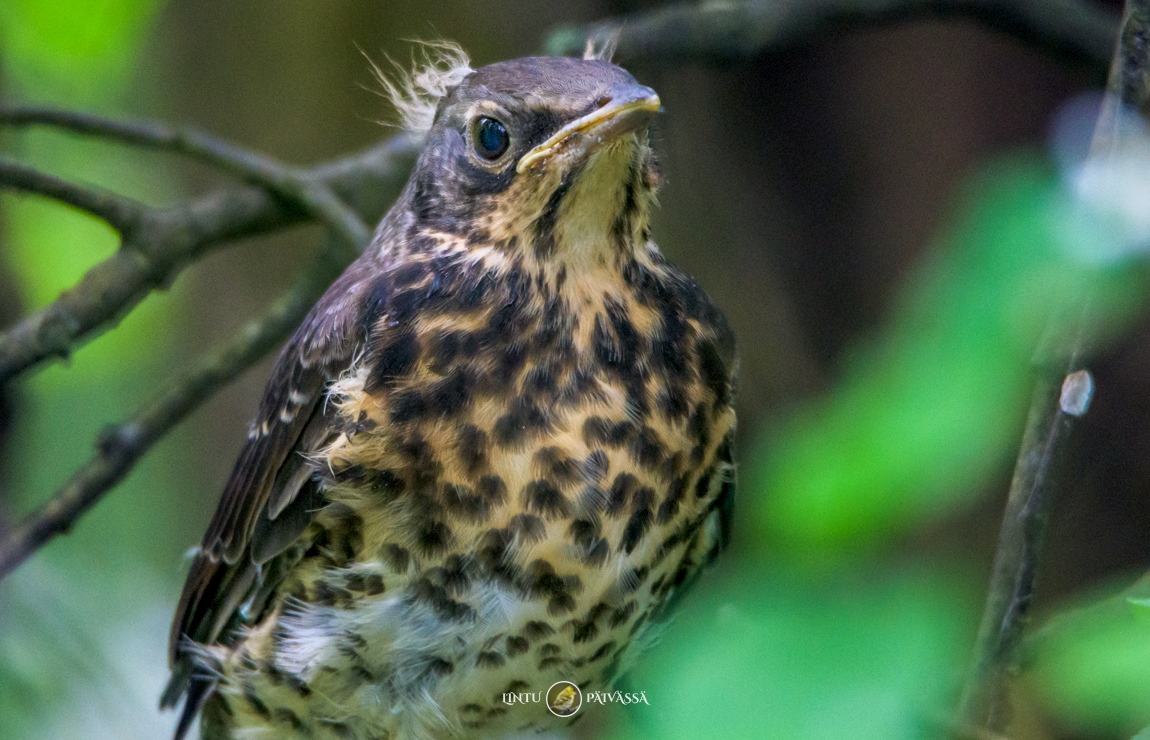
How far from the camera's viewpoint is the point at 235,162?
8.81 feet

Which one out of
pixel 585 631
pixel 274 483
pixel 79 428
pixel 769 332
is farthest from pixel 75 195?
pixel 79 428

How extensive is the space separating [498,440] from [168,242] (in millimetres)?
1094

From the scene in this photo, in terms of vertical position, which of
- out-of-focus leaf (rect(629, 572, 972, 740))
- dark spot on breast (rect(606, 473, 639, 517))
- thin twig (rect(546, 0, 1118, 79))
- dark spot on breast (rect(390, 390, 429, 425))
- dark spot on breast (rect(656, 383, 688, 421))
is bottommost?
out-of-focus leaf (rect(629, 572, 972, 740))

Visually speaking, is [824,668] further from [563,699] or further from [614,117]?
[563,699]

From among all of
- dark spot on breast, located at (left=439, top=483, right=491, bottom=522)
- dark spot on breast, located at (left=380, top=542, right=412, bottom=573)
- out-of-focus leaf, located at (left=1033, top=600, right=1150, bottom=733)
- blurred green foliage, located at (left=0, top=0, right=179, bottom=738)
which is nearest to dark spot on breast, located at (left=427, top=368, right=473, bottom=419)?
dark spot on breast, located at (left=439, top=483, right=491, bottom=522)

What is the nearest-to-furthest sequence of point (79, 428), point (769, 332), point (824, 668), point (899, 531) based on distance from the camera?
point (824, 668), point (899, 531), point (769, 332), point (79, 428)

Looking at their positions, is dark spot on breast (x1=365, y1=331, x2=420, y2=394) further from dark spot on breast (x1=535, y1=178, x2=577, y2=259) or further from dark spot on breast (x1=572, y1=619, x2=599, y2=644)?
dark spot on breast (x1=572, y1=619, x2=599, y2=644)

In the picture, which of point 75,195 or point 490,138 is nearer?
point 490,138

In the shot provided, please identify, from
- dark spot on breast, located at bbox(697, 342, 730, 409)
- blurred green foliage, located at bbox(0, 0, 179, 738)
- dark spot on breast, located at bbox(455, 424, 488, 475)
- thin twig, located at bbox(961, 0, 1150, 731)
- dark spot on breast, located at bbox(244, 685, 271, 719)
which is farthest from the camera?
blurred green foliage, located at bbox(0, 0, 179, 738)

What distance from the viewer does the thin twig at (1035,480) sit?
1237 mm

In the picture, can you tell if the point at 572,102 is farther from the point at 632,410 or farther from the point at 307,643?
the point at 307,643

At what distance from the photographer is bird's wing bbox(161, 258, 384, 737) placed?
1.96 metres

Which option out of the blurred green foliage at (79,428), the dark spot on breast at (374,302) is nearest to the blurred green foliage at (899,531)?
the dark spot on breast at (374,302)

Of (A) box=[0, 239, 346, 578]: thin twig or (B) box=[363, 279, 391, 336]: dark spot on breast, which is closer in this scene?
(B) box=[363, 279, 391, 336]: dark spot on breast
